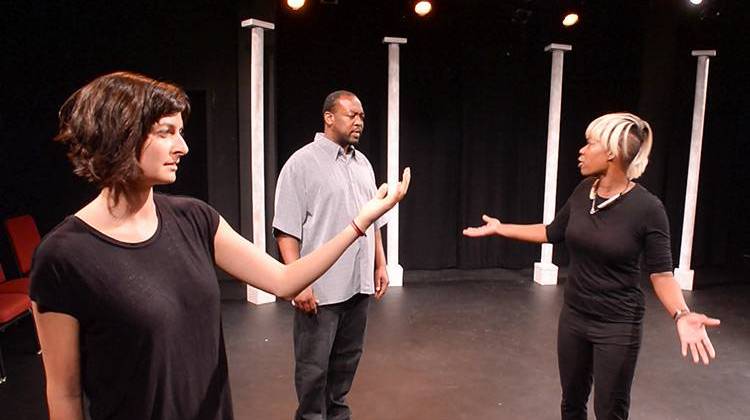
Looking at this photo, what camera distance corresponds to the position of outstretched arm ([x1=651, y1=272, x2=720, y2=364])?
1.73m

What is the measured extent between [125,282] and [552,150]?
4785 mm

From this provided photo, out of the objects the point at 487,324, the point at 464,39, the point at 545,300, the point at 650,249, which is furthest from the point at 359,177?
the point at 464,39


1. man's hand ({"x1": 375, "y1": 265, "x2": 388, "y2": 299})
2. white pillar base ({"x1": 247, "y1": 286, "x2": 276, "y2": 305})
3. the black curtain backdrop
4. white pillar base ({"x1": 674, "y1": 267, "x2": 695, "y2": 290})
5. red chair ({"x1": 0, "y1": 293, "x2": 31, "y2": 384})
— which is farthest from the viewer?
the black curtain backdrop

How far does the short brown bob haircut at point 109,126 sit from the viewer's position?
1.00 meters

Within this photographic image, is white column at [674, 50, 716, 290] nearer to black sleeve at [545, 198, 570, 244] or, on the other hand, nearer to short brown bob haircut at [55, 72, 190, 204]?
black sleeve at [545, 198, 570, 244]

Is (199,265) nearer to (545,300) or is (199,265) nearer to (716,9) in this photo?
(545,300)

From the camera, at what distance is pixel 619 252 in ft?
6.32

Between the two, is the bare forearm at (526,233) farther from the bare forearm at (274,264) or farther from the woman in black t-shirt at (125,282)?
the woman in black t-shirt at (125,282)

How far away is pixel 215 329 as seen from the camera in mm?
1171

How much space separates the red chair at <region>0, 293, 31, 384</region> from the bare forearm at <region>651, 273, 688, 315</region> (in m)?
3.33

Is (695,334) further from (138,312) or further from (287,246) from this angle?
(138,312)

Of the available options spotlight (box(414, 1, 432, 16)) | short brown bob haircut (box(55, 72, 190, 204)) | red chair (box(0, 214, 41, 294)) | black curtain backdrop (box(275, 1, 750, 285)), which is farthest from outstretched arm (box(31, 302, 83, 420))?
spotlight (box(414, 1, 432, 16))

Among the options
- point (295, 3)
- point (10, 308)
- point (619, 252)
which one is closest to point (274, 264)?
point (619, 252)

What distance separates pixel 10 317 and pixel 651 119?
5792 millimetres
